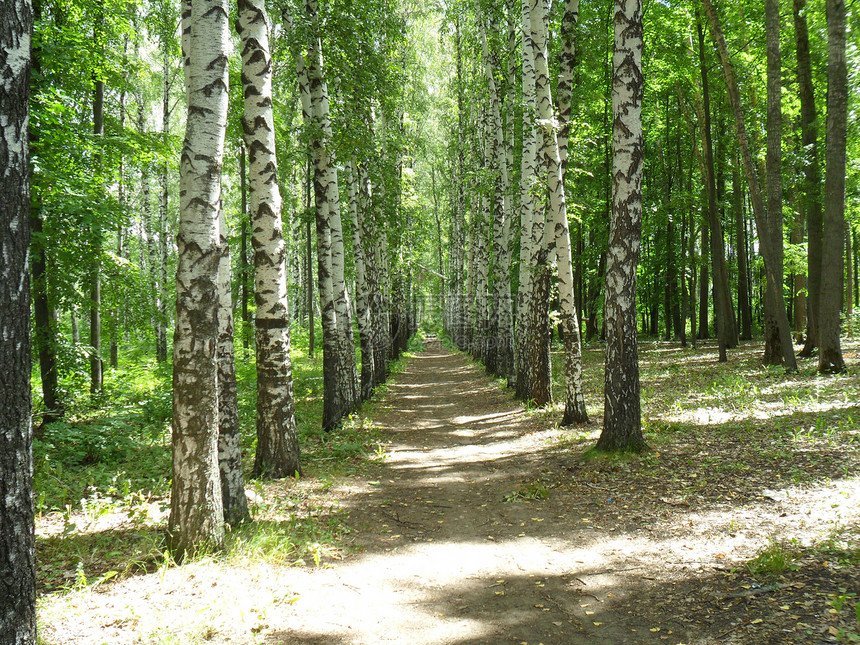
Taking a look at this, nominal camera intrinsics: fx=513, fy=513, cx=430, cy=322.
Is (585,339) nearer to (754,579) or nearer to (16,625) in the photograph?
(754,579)

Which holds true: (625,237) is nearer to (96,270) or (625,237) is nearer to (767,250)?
(767,250)

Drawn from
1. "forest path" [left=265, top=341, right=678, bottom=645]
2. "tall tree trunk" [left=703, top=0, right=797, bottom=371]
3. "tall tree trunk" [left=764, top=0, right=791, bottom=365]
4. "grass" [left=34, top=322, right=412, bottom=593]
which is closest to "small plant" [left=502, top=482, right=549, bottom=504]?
"forest path" [left=265, top=341, right=678, bottom=645]

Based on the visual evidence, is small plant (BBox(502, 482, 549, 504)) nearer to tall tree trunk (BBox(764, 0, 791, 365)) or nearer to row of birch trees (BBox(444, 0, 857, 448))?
row of birch trees (BBox(444, 0, 857, 448))

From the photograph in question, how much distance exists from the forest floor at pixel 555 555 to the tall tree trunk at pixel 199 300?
447 mm

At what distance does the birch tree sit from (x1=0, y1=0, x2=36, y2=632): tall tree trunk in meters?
3.81

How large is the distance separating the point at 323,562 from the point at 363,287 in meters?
9.28

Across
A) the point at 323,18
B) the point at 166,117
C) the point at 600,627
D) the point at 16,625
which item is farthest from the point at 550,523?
the point at 166,117

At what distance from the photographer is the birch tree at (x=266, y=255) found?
5992mm

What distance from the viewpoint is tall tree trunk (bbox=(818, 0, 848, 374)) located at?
10.2m

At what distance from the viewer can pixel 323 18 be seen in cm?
912

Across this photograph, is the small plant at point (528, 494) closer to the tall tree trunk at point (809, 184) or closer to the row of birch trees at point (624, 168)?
the row of birch trees at point (624, 168)

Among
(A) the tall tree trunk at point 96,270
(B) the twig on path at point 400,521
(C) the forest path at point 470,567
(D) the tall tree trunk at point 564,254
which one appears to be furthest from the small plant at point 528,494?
(A) the tall tree trunk at point 96,270

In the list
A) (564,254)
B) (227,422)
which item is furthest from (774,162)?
(227,422)

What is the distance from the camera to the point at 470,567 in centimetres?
463
